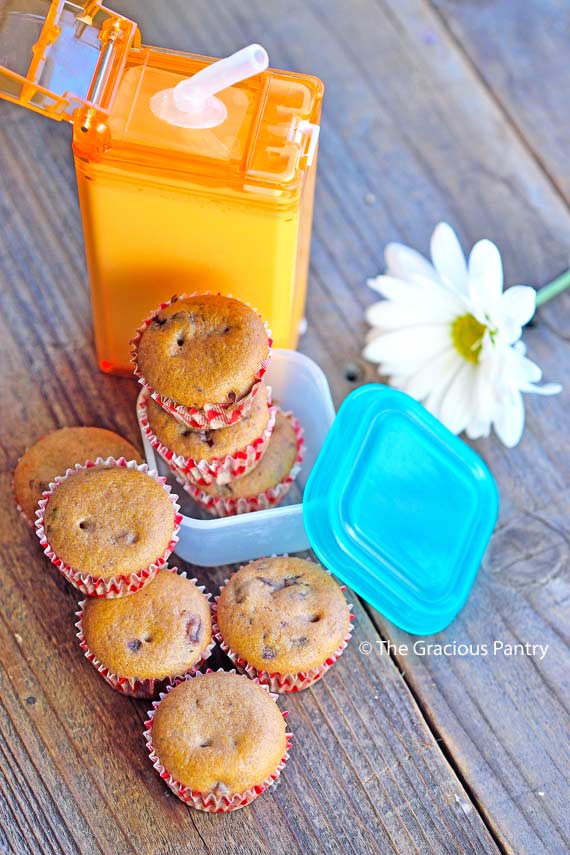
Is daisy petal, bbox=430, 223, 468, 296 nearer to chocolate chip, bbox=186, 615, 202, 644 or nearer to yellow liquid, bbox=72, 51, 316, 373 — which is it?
yellow liquid, bbox=72, 51, 316, 373

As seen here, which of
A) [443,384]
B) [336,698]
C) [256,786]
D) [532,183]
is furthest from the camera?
[532,183]

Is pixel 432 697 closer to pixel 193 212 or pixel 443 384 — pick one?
pixel 443 384

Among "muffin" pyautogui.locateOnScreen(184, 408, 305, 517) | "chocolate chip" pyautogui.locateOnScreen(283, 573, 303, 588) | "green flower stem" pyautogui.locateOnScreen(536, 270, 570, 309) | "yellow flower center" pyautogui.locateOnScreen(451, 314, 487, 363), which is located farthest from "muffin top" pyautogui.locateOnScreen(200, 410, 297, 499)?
"green flower stem" pyautogui.locateOnScreen(536, 270, 570, 309)

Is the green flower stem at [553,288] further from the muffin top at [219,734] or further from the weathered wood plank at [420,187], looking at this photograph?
the muffin top at [219,734]

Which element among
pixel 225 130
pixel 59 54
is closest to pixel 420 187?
pixel 225 130

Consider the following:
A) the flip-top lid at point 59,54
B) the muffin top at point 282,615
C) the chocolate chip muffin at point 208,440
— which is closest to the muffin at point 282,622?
the muffin top at point 282,615

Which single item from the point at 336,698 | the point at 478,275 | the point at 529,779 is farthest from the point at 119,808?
the point at 478,275

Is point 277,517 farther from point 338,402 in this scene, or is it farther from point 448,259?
point 448,259
